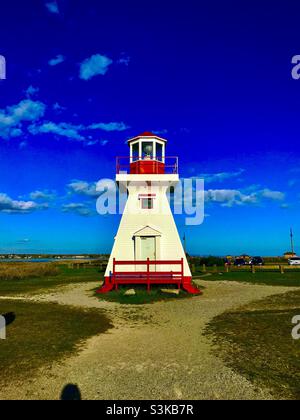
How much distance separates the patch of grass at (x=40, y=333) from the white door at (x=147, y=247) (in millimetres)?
7121

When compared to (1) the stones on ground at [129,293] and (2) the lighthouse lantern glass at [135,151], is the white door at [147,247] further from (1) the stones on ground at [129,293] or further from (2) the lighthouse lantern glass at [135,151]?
(2) the lighthouse lantern glass at [135,151]

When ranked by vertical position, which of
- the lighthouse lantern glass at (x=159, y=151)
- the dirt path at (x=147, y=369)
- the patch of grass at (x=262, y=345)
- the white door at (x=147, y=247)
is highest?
the lighthouse lantern glass at (x=159, y=151)

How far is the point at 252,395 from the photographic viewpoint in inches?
247

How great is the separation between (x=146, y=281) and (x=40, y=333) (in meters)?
10.0

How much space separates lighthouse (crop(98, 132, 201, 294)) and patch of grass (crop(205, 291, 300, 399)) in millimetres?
7188

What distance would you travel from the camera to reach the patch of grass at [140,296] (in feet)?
59.2

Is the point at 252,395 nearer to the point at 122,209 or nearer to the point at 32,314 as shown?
the point at 32,314

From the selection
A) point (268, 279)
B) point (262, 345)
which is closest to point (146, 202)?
point (268, 279)

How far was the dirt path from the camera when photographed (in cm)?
646

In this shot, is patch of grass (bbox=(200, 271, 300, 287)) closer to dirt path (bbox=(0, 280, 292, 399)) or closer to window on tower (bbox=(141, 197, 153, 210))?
window on tower (bbox=(141, 197, 153, 210))

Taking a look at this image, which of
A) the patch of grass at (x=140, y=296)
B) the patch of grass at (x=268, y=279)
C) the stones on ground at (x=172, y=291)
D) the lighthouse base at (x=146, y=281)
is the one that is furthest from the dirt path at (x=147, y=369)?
the patch of grass at (x=268, y=279)

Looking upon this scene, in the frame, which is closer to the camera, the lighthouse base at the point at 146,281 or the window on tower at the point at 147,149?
the lighthouse base at the point at 146,281

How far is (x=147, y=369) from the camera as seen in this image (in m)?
7.80

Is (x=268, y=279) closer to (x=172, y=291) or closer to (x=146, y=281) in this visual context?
(x=172, y=291)
